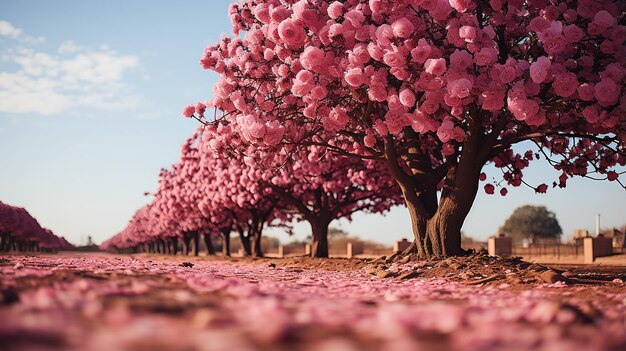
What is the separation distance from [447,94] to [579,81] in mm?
2703

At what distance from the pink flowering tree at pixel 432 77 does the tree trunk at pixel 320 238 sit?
12.6 m

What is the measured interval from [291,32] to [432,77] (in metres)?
2.74

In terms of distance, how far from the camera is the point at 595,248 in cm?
2702

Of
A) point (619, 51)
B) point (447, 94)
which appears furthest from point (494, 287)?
point (619, 51)

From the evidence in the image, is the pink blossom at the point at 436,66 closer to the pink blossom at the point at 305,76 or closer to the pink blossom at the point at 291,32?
the pink blossom at the point at 305,76

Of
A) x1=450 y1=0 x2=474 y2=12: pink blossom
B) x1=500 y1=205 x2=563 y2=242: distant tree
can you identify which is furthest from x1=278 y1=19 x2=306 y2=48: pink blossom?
x1=500 y1=205 x2=563 y2=242: distant tree

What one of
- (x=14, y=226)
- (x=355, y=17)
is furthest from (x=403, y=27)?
(x=14, y=226)

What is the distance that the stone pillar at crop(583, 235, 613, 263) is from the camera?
87.4 feet

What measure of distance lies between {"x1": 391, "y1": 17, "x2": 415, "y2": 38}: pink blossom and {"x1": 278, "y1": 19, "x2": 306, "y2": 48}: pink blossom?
1859mm

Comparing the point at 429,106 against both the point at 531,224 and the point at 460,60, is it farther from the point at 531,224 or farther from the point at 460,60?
the point at 531,224

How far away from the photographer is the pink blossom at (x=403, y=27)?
946 centimetres

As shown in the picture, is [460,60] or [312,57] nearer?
[460,60]

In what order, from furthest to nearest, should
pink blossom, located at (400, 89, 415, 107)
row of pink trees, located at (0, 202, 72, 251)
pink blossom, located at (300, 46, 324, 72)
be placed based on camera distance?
row of pink trees, located at (0, 202, 72, 251)
pink blossom, located at (400, 89, 415, 107)
pink blossom, located at (300, 46, 324, 72)

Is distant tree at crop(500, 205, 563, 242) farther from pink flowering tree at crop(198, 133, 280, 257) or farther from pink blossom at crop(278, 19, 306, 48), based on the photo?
pink blossom at crop(278, 19, 306, 48)
